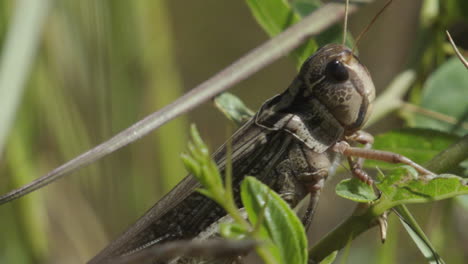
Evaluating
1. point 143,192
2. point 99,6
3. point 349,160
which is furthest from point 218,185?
point 143,192

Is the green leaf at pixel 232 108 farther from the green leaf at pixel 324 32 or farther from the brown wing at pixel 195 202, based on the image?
the green leaf at pixel 324 32

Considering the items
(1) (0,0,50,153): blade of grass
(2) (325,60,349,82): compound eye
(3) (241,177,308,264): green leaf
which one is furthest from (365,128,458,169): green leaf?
(1) (0,0,50,153): blade of grass

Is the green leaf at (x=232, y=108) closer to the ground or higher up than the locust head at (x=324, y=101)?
higher up

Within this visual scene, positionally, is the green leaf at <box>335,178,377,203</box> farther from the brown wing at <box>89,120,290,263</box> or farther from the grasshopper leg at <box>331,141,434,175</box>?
the brown wing at <box>89,120,290,263</box>

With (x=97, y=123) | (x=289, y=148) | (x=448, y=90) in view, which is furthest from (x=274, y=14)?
(x=97, y=123)

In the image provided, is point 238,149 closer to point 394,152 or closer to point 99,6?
point 394,152

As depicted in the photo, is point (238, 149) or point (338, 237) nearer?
point (338, 237)

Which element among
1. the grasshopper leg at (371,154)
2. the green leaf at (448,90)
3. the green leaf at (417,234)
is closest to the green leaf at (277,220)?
the green leaf at (417,234)
